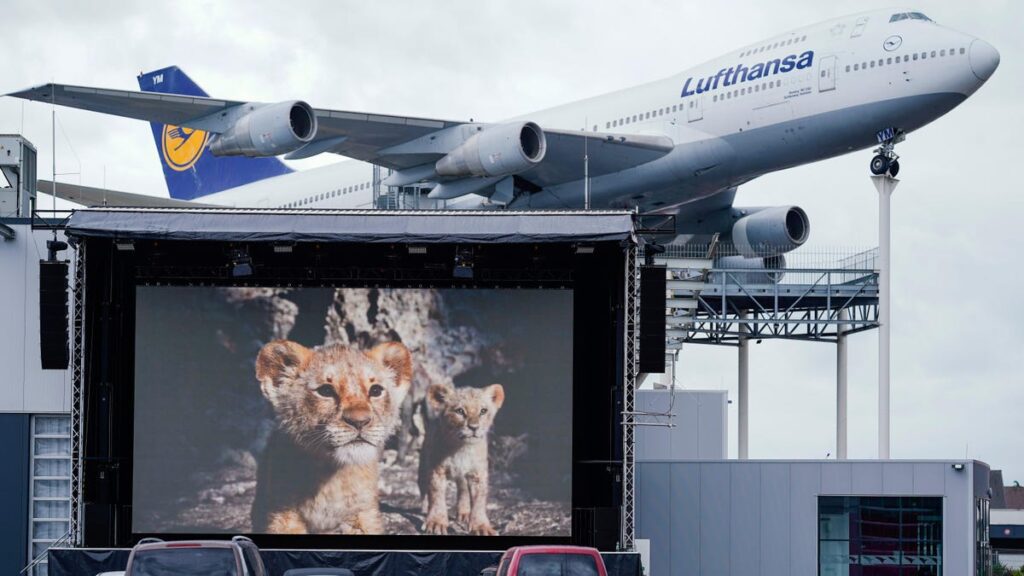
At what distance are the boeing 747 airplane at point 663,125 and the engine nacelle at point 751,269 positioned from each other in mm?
4050

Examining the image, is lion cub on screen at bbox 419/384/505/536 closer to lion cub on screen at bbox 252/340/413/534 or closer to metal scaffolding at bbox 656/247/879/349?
lion cub on screen at bbox 252/340/413/534

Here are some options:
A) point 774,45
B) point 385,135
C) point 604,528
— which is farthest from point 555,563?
point 774,45

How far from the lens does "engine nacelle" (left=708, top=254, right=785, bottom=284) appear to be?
40469 millimetres

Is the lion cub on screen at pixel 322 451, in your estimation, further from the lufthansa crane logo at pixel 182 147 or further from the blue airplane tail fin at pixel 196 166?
the lufthansa crane logo at pixel 182 147

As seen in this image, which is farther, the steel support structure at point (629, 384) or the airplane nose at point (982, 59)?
the airplane nose at point (982, 59)

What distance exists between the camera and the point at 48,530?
2489 centimetres

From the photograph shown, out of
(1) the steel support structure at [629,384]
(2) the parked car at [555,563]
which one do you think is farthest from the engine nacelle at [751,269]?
(2) the parked car at [555,563]

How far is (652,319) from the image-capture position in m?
23.0

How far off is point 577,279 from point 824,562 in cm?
763

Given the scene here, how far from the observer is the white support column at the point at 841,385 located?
1617 inches

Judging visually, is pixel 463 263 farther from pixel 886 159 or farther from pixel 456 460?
pixel 886 159

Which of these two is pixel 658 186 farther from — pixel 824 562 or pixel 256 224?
pixel 256 224

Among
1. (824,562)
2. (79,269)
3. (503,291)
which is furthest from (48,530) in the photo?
(824,562)

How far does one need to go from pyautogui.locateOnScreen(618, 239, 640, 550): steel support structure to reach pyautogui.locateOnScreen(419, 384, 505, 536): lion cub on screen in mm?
1974
